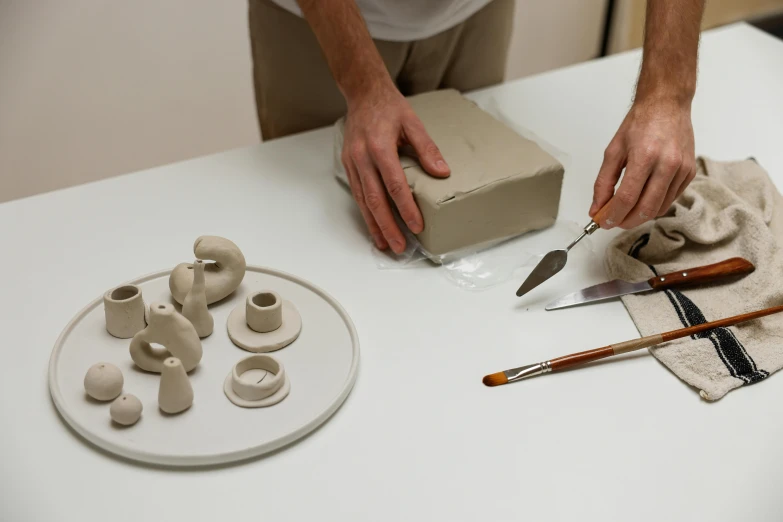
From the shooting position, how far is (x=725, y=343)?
0.88 meters

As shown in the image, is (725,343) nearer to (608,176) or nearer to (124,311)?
(608,176)

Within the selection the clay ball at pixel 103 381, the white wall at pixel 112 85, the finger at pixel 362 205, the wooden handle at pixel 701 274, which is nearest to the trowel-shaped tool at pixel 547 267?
the wooden handle at pixel 701 274

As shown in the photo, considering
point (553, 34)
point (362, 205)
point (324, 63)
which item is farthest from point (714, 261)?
point (553, 34)

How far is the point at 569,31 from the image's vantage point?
288cm

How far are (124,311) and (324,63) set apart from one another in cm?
67

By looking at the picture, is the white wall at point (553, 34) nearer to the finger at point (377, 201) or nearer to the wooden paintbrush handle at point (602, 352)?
the finger at point (377, 201)

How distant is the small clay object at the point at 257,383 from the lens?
0.77 meters

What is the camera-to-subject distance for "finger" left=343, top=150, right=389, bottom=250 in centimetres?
105

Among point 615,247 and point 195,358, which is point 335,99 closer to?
point 615,247

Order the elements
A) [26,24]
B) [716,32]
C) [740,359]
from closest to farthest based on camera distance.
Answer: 1. [740,359]
2. [716,32]
3. [26,24]

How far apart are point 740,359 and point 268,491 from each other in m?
0.58

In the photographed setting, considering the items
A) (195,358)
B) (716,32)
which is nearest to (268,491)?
(195,358)

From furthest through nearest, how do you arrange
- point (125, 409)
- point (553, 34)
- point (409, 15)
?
1. point (553, 34)
2. point (409, 15)
3. point (125, 409)

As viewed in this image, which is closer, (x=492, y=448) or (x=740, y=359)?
(x=492, y=448)
